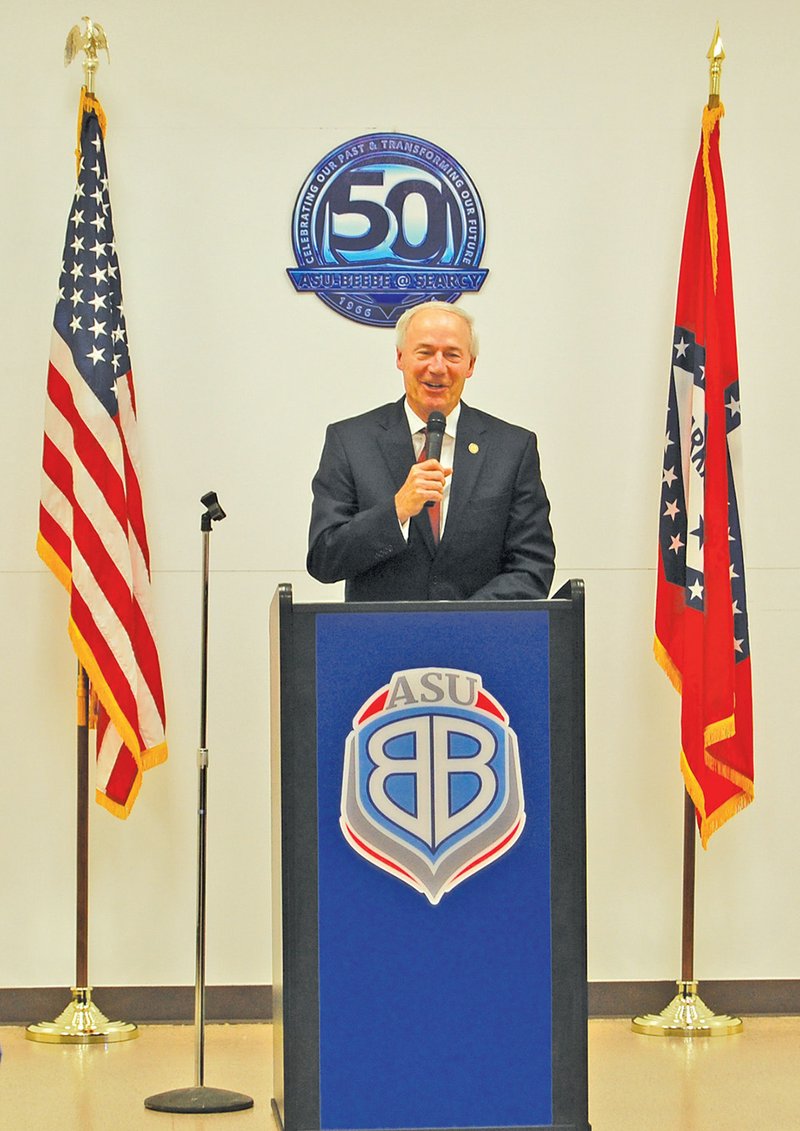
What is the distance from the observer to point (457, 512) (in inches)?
136

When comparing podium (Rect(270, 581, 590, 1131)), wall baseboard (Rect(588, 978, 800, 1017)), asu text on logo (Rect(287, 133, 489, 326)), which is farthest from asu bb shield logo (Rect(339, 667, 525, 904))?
asu text on logo (Rect(287, 133, 489, 326))

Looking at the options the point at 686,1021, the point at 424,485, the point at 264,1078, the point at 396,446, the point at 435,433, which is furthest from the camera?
the point at 686,1021

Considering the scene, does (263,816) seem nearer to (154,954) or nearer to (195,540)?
(154,954)

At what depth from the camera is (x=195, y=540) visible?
4.93 meters

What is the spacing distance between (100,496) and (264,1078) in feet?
5.70

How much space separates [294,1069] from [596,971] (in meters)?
2.23

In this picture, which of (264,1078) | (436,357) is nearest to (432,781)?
(436,357)

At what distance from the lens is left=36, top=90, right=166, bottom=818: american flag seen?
4570 millimetres

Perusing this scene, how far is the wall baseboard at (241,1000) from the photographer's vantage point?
482 cm

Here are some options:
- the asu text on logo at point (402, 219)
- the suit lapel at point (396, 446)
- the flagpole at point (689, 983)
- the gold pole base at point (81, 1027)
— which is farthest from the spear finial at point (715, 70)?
the gold pole base at point (81, 1027)

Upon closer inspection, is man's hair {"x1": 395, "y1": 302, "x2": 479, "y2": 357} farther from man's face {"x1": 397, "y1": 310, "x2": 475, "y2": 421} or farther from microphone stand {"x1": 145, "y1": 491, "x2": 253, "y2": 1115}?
microphone stand {"x1": 145, "y1": 491, "x2": 253, "y2": 1115}

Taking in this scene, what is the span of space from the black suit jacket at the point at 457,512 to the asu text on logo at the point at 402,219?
1.50 m

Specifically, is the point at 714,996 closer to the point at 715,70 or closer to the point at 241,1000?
the point at 241,1000

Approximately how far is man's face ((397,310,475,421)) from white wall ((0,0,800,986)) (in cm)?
152
